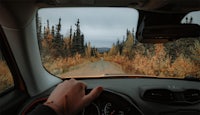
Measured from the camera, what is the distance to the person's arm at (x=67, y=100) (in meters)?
2.15

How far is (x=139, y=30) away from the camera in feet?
14.6

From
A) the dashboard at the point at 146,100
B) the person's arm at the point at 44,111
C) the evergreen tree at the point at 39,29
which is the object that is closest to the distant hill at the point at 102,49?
the dashboard at the point at 146,100

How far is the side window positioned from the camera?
4347mm

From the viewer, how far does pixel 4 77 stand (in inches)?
175

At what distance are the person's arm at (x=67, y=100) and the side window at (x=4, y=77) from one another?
2.14m

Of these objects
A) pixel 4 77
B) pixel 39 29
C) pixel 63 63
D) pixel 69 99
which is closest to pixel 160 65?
pixel 63 63

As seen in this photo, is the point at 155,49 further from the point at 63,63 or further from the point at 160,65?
the point at 63,63

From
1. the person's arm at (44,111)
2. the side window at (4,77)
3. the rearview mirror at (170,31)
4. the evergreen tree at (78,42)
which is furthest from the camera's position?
the evergreen tree at (78,42)

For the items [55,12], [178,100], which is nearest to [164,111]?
[178,100]

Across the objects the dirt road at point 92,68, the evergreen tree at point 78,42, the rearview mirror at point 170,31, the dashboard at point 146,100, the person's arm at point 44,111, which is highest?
the rearview mirror at point 170,31

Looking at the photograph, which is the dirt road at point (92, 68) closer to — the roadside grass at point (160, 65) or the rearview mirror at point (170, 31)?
the roadside grass at point (160, 65)

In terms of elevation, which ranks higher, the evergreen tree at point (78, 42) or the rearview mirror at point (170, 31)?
the rearview mirror at point (170, 31)

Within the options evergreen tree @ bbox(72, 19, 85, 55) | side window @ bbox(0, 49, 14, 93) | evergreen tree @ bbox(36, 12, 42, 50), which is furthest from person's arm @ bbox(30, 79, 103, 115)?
evergreen tree @ bbox(72, 19, 85, 55)

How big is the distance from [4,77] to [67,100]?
240cm
